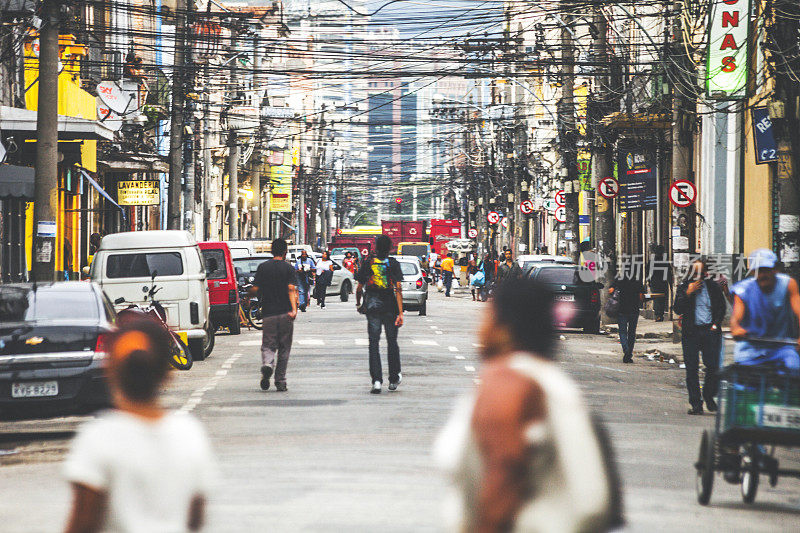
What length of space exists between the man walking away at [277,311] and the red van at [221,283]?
11390mm

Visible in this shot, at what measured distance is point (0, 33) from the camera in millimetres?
26000

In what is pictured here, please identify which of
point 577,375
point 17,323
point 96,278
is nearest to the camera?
point 17,323

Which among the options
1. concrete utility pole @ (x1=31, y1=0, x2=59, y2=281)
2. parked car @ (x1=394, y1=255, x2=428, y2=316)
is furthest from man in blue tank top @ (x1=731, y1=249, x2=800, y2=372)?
parked car @ (x1=394, y1=255, x2=428, y2=316)

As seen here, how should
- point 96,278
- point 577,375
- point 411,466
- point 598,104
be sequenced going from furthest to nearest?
point 598,104 < point 96,278 < point 577,375 < point 411,466

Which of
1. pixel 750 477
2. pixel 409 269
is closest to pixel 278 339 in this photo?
pixel 750 477

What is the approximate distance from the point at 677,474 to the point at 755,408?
69.6 inches

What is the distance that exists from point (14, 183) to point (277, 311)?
10.3 m

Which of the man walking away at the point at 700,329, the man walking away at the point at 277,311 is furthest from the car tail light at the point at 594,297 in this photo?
the man walking away at the point at 700,329

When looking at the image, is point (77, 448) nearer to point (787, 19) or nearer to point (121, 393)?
point (121, 393)

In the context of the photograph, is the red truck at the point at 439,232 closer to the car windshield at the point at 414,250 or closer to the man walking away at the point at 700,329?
the car windshield at the point at 414,250

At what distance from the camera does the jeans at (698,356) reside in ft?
51.3

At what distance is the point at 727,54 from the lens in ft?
81.3

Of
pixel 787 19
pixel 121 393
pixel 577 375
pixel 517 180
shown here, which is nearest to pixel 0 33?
pixel 577 375

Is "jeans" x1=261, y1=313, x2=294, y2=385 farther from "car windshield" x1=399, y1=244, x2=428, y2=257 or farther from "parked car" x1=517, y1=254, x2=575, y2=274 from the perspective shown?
"car windshield" x1=399, y1=244, x2=428, y2=257
